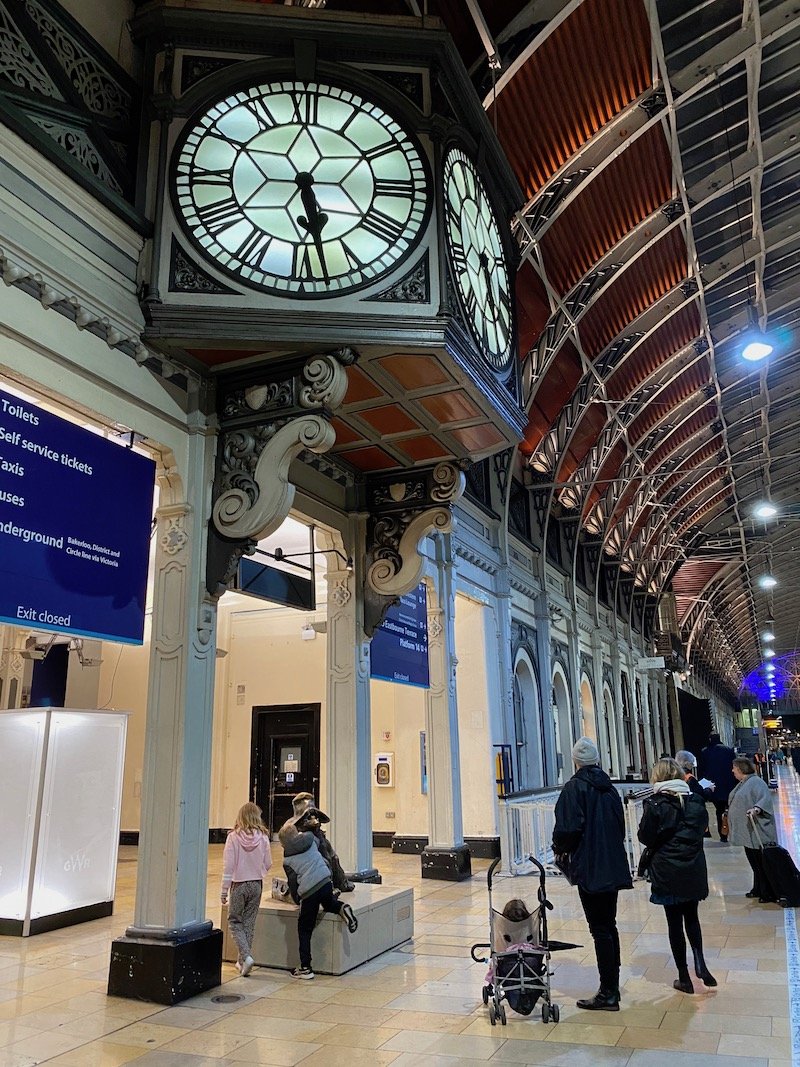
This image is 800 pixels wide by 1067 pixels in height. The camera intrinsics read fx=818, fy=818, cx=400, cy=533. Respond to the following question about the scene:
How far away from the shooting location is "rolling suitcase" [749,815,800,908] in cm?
853

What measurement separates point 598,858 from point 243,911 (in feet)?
9.27

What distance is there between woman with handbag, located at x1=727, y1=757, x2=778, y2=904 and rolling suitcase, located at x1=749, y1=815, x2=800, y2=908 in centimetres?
5

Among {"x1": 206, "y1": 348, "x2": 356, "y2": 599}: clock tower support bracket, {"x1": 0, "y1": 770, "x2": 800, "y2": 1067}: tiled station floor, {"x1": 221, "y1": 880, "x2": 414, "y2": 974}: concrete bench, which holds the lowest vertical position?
{"x1": 0, "y1": 770, "x2": 800, "y2": 1067}: tiled station floor

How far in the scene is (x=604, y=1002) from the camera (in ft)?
17.1

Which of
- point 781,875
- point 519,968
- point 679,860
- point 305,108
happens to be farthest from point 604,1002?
point 305,108

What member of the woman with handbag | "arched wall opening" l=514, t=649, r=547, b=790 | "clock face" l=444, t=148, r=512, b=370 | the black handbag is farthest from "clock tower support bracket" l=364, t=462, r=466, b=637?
"arched wall opening" l=514, t=649, r=547, b=790

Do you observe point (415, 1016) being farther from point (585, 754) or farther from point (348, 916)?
point (585, 754)

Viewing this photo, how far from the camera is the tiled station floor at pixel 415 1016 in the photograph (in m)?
4.45

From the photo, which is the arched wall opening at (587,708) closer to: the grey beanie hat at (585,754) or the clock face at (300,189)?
the grey beanie hat at (585,754)

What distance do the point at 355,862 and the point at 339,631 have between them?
226cm

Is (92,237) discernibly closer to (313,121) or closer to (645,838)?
(313,121)

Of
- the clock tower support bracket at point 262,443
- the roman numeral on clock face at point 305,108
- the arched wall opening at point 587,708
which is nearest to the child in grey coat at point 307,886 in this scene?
the clock tower support bracket at point 262,443

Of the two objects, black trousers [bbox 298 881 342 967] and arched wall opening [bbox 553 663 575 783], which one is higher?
arched wall opening [bbox 553 663 575 783]

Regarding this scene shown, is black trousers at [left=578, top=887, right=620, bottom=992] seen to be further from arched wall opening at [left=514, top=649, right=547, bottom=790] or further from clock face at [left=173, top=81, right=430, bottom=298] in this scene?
arched wall opening at [left=514, top=649, right=547, bottom=790]
